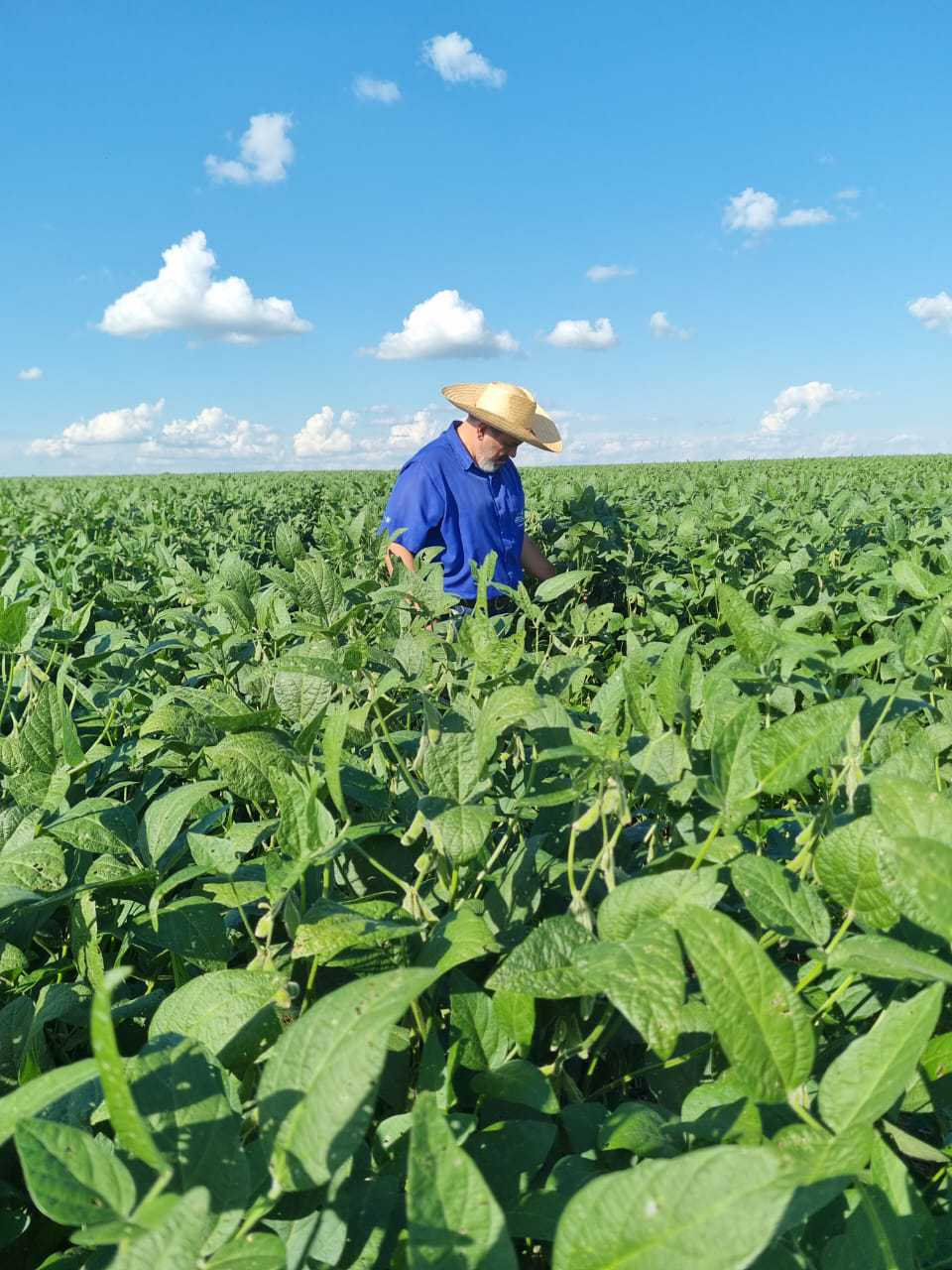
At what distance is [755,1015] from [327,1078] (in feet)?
1.16

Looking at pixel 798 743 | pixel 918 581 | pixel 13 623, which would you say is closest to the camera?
pixel 798 743

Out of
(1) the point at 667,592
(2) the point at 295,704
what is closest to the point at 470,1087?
(2) the point at 295,704

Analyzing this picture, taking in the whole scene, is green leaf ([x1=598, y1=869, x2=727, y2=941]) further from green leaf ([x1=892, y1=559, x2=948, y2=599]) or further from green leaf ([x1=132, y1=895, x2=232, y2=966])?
green leaf ([x1=892, y1=559, x2=948, y2=599])

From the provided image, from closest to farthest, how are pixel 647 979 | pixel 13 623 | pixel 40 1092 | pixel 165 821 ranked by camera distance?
pixel 40 1092
pixel 647 979
pixel 165 821
pixel 13 623

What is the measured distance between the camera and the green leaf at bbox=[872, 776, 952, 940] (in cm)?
71

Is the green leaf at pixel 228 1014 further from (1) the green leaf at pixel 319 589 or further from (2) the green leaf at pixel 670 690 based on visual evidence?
(1) the green leaf at pixel 319 589

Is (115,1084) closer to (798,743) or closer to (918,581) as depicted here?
(798,743)

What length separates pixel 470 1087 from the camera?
0.95m

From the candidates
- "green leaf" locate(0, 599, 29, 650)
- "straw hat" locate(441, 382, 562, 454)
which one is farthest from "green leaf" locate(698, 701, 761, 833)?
"straw hat" locate(441, 382, 562, 454)

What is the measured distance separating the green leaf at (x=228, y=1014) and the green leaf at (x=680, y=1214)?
1.24ft

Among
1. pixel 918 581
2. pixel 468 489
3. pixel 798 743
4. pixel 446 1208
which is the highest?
pixel 468 489

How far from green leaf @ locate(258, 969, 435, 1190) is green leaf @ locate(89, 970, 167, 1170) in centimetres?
12

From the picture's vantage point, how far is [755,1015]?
0.73 meters

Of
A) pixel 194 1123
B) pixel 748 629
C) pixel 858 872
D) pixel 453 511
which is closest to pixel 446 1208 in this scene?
pixel 194 1123
